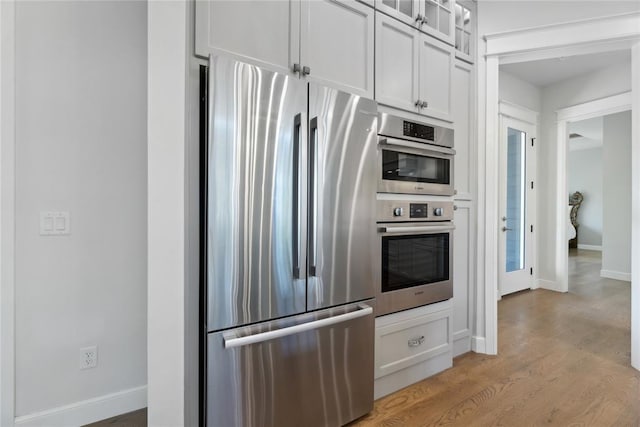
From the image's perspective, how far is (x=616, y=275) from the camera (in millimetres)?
5414

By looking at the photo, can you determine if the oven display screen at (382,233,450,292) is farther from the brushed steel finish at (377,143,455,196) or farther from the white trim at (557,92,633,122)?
the white trim at (557,92,633,122)

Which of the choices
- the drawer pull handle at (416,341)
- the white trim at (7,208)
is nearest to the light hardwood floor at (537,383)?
the drawer pull handle at (416,341)

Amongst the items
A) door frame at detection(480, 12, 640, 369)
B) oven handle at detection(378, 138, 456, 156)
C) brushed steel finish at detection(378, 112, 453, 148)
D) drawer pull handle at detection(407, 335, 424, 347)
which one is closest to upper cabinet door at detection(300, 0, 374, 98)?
brushed steel finish at detection(378, 112, 453, 148)

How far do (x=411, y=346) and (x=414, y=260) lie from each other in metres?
0.56

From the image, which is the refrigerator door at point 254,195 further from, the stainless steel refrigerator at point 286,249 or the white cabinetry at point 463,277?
the white cabinetry at point 463,277

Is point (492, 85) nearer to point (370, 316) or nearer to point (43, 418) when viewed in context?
point (370, 316)

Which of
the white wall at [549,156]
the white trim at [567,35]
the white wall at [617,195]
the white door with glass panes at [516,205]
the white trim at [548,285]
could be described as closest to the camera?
the white trim at [567,35]

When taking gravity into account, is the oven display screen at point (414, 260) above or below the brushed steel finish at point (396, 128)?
below

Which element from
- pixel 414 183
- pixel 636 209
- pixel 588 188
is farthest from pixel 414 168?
pixel 588 188

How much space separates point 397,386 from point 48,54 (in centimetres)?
273

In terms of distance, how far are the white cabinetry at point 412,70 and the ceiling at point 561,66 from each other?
2.26m

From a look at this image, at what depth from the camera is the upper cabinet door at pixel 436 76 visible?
2.33m

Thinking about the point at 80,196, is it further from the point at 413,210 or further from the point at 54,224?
the point at 413,210

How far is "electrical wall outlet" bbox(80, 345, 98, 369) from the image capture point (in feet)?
5.97
